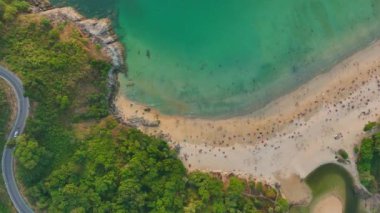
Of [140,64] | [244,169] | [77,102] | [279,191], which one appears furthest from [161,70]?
[279,191]

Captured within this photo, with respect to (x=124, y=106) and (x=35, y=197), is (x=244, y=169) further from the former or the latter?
(x=35, y=197)

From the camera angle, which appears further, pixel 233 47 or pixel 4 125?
pixel 233 47

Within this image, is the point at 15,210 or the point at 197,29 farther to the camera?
the point at 197,29

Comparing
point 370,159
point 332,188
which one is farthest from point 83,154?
point 370,159

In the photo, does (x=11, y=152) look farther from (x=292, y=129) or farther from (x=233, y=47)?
(x=292, y=129)

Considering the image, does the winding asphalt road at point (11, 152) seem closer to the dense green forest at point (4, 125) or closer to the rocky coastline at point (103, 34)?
the dense green forest at point (4, 125)

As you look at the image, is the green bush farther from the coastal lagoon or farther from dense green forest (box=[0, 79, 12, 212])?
dense green forest (box=[0, 79, 12, 212])

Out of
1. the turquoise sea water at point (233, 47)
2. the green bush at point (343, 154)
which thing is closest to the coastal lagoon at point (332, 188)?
the green bush at point (343, 154)
